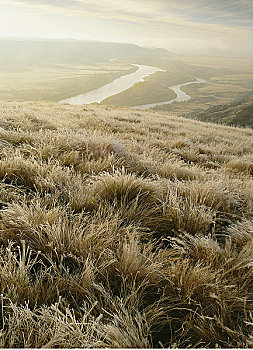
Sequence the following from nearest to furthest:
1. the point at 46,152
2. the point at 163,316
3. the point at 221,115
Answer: the point at 163,316 < the point at 46,152 < the point at 221,115

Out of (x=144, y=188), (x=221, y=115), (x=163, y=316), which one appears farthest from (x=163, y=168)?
(x=221, y=115)

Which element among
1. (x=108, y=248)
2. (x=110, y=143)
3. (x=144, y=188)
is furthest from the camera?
(x=110, y=143)

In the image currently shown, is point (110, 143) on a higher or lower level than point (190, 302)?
higher

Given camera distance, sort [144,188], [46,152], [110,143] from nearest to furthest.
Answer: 1. [144,188]
2. [46,152]
3. [110,143]

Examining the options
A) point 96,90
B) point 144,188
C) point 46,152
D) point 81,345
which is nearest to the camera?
point 81,345

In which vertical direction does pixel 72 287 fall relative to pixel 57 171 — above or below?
below

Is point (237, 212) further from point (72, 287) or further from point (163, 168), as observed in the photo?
point (72, 287)

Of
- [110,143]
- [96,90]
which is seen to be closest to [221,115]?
[96,90]

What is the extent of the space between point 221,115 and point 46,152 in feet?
199

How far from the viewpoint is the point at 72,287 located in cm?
135

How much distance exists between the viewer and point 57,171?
8.89 ft

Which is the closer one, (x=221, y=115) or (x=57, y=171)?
(x=57, y=171)

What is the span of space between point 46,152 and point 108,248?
2488 mm

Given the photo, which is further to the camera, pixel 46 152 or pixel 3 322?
pixel 46 152
